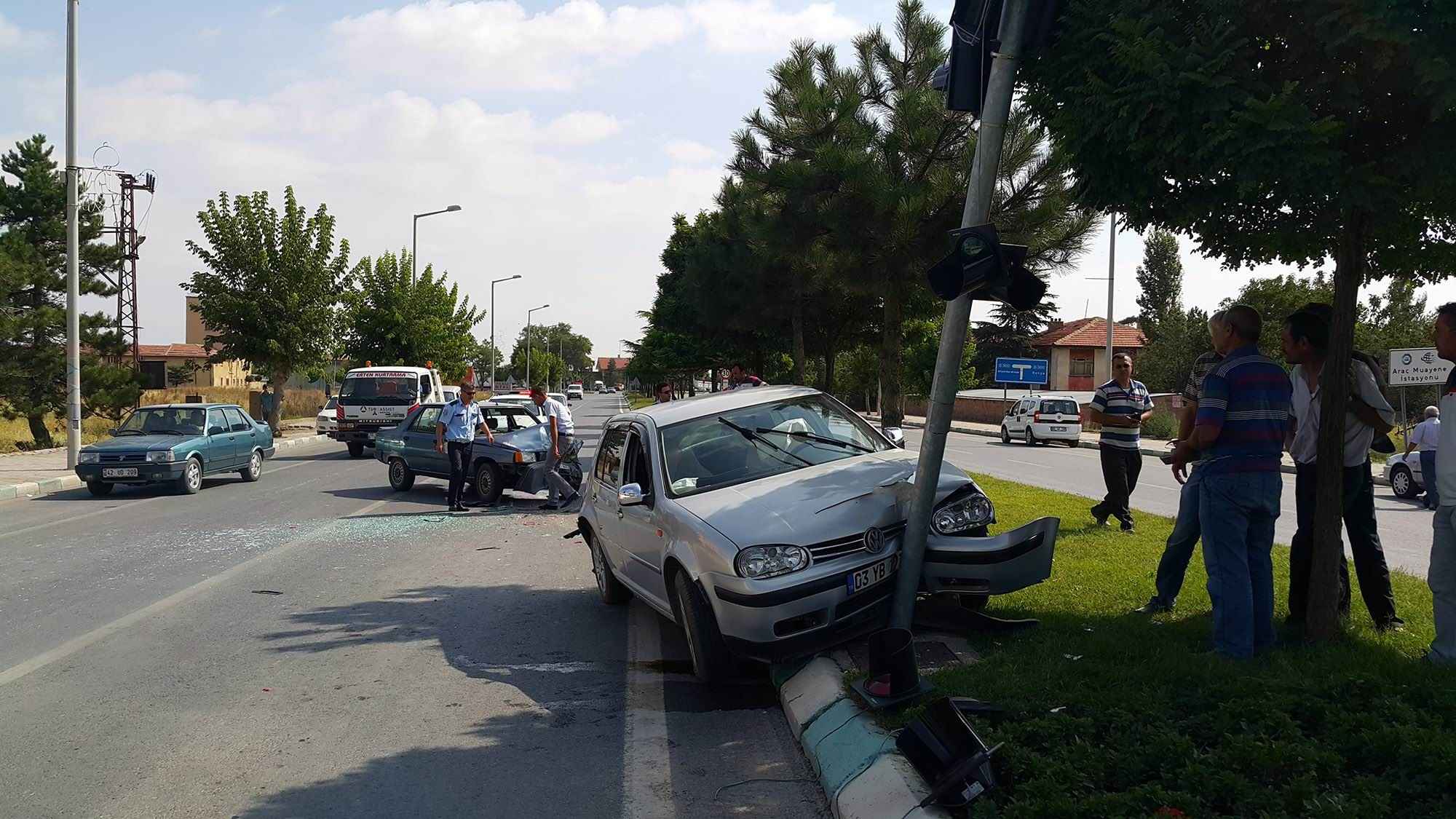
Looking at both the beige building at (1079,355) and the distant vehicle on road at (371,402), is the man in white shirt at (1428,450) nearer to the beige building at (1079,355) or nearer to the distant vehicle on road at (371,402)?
the distant vehicle on road at (371,402)

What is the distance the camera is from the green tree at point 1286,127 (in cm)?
467

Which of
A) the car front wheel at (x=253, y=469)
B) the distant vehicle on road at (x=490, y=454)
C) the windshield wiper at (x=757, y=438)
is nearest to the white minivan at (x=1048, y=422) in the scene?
the distant vehicle on road at (x=490, y=454)

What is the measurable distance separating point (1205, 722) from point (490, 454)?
12363 millimetres

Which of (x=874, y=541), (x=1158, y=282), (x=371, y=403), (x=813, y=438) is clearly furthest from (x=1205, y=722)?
(x=1158, y=282)

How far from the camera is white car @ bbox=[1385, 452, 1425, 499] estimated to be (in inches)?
682

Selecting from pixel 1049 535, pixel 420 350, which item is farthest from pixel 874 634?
pixel 420 350

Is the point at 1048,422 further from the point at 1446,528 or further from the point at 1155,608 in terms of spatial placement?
the point at 1446,528

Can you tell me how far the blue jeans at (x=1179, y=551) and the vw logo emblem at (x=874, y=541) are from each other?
1997 mm

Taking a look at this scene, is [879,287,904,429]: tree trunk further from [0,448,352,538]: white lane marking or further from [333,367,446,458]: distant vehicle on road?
[333,367,446,458]: distant vehicle on road

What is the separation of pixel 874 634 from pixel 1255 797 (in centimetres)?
193

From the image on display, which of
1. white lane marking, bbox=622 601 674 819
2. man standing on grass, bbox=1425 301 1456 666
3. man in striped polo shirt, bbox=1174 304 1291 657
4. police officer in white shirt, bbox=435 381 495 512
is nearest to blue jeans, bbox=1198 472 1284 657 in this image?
man in striped polo shirt, bbox=1174 304 1291 657

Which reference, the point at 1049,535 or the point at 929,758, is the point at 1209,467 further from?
the point at 929,758

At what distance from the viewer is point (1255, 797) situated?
354 centimetres

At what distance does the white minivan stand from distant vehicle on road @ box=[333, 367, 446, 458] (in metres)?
20.4
